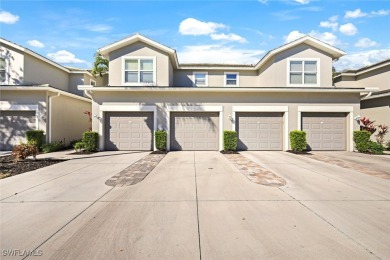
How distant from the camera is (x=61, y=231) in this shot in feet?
12.1

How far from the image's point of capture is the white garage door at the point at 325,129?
1415 cm

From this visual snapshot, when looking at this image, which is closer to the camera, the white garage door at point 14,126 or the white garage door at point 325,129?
the white garage door at point 325,129

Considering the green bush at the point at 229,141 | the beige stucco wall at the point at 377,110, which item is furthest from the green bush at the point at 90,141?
the beige stucco wall at the point at 377,110

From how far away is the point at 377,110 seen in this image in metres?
16.4

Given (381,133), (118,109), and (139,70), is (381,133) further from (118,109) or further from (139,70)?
(118,109)

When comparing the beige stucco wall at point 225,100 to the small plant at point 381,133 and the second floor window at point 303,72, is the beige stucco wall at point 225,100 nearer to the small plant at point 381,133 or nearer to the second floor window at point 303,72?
the second floor window at point 303,72

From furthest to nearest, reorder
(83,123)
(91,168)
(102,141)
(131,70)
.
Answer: (83,123), (131,70), (102,141), (91,168)

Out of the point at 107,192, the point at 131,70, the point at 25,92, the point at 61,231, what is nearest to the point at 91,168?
the point at 107,192

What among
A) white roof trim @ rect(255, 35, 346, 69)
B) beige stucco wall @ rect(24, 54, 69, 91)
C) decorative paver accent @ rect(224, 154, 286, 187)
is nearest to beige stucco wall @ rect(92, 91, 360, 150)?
white roof trim @ rect(255, 35, 346, 69)

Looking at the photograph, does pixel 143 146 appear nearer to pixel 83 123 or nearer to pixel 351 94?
pixel 83 123

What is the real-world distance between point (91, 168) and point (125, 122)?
572cm

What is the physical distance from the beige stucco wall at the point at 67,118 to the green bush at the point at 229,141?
35.1 ft

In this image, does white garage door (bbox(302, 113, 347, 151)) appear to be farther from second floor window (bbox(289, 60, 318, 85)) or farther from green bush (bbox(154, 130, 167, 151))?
green bush (bbox(154, 130, 167, 151))

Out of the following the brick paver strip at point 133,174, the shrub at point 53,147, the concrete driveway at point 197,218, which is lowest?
the concrete driveway at point 197,218
